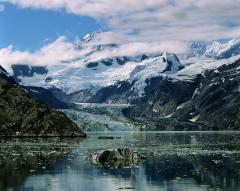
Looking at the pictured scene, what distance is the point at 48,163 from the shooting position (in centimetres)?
11275

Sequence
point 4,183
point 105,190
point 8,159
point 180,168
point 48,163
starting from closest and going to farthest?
point 105,190 < point 4,183 < point 180,168 < point 48,163 < point 8,159

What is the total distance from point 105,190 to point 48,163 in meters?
43.5

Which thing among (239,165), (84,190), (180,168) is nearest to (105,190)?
(84,190)

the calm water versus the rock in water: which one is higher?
the rock in water

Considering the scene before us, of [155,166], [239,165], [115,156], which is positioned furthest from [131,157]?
[239,165]

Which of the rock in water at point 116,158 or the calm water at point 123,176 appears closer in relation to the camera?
the calm water at point 123,176

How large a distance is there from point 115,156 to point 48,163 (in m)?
12.7

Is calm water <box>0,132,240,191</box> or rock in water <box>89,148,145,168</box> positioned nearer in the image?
calm water <box>0,132,240,191</box>

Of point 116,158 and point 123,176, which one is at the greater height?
point 116,158

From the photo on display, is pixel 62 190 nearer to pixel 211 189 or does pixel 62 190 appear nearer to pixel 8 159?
pixel 211 189

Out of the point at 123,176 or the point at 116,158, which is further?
the point at 116,158

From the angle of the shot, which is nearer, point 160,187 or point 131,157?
point 160,187

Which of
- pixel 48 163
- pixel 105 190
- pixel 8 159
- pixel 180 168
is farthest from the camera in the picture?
pixel 8 159

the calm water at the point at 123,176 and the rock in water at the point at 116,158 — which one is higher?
the rock in water at the point at 116,158
